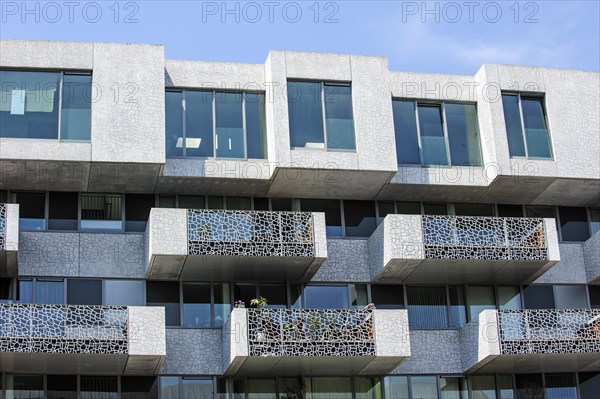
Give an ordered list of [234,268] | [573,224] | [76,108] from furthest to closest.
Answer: [573,224]
[234,268]
[76,108]

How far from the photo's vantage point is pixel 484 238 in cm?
Answer: 3412

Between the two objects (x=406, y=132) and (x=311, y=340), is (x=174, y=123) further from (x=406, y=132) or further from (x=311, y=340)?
(x=311, y=340)

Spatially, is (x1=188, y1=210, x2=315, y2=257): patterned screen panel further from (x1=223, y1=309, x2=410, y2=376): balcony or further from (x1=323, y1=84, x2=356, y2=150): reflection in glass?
(x1=323, y1=84, x2=356, y2=150): reflection in glass

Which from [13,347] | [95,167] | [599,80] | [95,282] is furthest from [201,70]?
[599,80]

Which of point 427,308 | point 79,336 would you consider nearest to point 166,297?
point 79,336

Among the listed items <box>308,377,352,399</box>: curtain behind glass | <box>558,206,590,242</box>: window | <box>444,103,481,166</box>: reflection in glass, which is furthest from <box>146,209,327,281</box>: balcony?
<box>558,206,590,242</box>: window

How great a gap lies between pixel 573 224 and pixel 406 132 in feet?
20.0

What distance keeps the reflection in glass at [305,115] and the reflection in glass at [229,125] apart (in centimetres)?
148

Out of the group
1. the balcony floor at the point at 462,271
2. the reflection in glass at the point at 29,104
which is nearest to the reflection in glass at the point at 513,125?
the balcony floor at the point at 462,271

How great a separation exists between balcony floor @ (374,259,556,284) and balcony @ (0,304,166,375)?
7.15m

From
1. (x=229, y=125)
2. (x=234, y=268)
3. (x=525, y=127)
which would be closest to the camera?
(x=234, y=268)

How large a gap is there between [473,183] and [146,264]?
981 cm

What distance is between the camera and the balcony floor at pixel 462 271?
33.7 meters

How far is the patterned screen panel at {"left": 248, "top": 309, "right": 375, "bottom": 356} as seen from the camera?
103 feet
